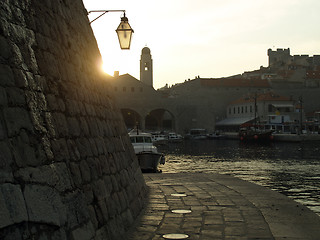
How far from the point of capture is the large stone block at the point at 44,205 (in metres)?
3.39

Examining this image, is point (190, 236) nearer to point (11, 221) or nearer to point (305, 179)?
point (11, 221)

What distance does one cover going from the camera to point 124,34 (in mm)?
9797

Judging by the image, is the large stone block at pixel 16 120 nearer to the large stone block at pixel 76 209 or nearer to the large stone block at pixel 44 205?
the large stone block at pixel 44 205

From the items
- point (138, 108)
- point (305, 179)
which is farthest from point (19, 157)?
point (138, 108)

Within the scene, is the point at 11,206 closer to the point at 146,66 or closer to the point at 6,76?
the point at 6,76

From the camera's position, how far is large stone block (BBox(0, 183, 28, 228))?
3021 millimetres

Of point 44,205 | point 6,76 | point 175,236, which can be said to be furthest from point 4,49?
point 175,236

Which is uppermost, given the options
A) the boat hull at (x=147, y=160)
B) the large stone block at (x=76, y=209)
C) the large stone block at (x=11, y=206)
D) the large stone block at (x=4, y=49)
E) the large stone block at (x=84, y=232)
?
the large stone block at (x=4, y=49)

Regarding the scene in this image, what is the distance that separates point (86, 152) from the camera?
5.31 meters

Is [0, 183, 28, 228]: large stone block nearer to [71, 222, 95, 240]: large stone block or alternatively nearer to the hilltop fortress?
[71, 222, 95, 240]: large stone block

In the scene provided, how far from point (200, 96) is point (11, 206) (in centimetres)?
8564

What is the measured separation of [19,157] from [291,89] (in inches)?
3965

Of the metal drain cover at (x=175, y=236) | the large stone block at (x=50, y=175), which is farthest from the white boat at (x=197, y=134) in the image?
the large stone block at (x=50, y=175)

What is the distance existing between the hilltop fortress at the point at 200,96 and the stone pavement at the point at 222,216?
6539cm
